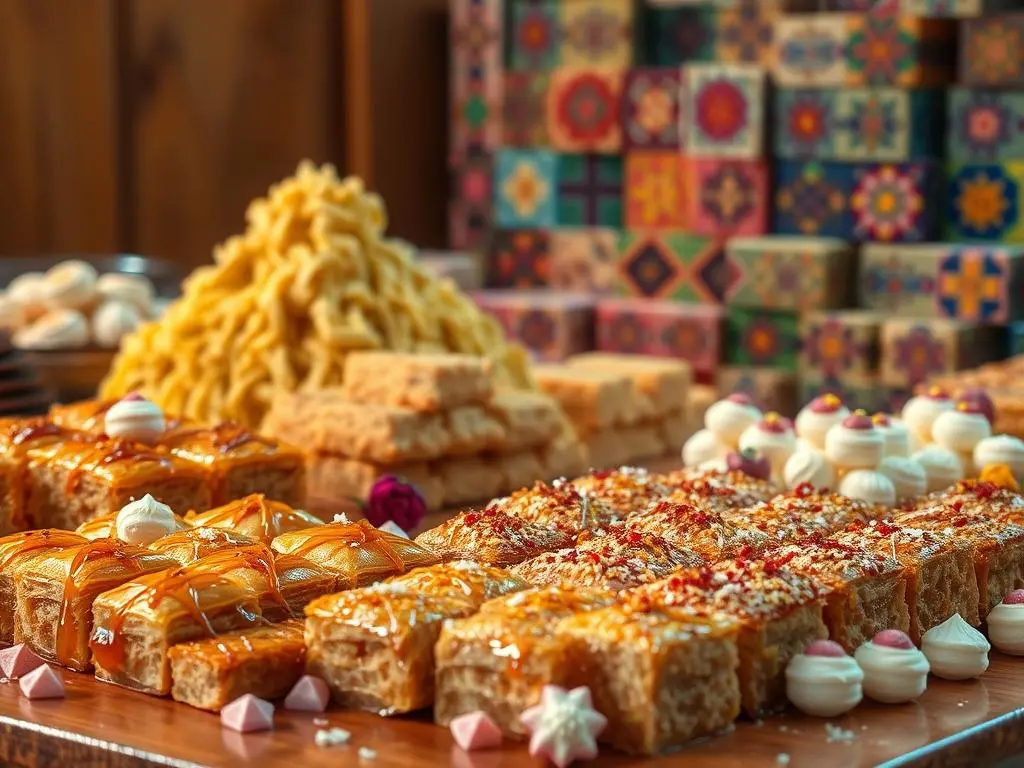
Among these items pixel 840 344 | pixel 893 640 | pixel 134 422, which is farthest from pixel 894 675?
pixel 840 344

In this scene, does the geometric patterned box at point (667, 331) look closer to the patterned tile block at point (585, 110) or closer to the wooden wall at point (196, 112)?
the patterned tile block at point (585, 110)

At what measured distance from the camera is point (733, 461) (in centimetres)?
335

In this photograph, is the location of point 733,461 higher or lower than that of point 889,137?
lower

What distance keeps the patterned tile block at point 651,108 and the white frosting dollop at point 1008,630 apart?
13.1 ft

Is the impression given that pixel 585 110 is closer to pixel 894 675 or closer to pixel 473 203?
pixel 473 203

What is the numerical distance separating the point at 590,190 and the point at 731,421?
334 cm

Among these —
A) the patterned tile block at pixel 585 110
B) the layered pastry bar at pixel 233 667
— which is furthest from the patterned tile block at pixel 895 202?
the layered pastry bar at pixel 233 667

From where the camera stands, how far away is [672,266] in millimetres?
6578

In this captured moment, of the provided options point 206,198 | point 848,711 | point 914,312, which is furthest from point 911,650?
point 206,198

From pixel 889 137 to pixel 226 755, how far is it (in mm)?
4365

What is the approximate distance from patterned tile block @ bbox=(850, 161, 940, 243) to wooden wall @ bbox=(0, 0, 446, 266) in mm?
2170

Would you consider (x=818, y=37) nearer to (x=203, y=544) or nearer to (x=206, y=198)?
(x=206, y=198)

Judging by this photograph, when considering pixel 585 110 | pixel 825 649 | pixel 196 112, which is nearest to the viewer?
pixel 825 649

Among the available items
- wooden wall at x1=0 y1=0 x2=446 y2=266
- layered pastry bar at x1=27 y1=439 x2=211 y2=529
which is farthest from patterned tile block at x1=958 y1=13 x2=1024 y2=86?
layered pastry bar at x1=27 y1=439 x2=211 y2=529
